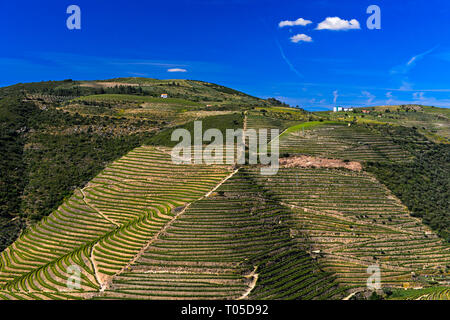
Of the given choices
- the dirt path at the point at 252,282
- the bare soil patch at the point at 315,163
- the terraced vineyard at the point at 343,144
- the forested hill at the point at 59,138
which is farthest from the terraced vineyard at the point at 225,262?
the forested hill at the point at 59,138

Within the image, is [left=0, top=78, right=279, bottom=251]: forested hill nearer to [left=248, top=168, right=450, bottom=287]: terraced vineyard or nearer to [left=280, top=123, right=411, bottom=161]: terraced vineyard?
[left=280, top=123, right=411, bottom=161]: terraced vineyard

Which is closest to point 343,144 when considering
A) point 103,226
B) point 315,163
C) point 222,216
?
point 315,163

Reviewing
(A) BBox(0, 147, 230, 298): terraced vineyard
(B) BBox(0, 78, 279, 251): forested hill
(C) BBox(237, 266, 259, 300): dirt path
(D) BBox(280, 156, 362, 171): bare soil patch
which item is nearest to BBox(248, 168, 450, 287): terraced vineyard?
(D) BBox(280, 156, 362, 171): bare soil patch

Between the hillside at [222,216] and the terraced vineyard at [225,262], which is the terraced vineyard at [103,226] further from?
the terraced vineyard at [225,262]
